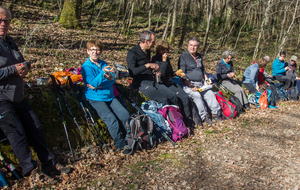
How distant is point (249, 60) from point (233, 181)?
500 inches

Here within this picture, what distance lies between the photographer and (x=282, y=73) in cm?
859

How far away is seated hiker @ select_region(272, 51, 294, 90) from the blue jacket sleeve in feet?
23.4

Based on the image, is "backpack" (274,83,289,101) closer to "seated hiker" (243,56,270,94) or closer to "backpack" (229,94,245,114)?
"seated hiker" (243,56,270,94)

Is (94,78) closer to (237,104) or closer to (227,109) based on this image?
(227,109)

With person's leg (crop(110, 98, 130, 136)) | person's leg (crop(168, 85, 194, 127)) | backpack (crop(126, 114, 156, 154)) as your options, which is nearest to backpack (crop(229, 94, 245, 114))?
person's leg (crop(168, 85, 194, 127))

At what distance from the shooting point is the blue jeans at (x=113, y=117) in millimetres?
3895

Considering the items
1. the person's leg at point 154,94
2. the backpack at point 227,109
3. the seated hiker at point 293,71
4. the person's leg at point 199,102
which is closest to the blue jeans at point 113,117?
the person's leg at point 154,94

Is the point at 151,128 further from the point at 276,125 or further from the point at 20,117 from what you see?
the point at 276,125

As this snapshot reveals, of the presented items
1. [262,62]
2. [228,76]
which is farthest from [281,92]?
[228,76]

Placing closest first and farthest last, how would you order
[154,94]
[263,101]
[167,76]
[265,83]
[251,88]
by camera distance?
[154,94] < [167,76] < [263,101] < [251,88] < [265,83]

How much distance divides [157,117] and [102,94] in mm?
1263

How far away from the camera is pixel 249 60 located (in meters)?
14.3

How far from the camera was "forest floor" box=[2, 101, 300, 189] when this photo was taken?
317cm

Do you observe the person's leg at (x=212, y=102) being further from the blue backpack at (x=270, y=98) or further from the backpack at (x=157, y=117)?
the blue backpack at (x=270, y=98)
